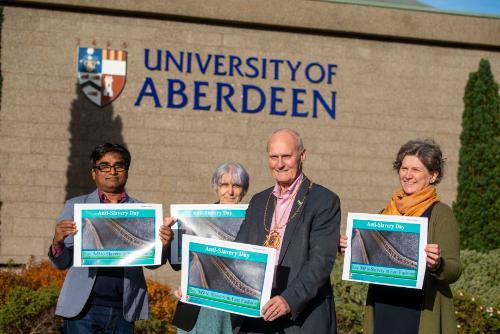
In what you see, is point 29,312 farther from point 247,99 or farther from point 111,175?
point 247,99

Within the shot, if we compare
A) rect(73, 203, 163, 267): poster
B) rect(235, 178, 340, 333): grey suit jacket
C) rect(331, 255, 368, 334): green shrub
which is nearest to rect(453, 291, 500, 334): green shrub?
rect(331, 255, 368, 334): green shrub

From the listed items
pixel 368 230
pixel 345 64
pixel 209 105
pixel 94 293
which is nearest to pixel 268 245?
pixel 368 230

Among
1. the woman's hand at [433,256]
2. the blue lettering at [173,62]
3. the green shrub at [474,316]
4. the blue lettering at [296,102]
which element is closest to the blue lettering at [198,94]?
the blue lettering at [173,62]

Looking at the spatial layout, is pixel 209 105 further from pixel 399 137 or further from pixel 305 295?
pixel 305 295

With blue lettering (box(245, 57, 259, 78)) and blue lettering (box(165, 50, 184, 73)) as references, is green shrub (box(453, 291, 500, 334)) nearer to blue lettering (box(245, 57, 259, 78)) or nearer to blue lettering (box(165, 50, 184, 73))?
blue lettering (box(245, 57, 259, 78))

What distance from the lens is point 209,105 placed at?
39.3ft

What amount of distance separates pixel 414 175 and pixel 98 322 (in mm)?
2091

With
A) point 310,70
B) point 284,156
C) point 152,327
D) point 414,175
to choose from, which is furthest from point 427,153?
point 310,70

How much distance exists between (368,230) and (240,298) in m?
0.87

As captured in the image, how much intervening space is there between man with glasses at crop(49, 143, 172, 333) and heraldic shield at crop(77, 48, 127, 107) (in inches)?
284

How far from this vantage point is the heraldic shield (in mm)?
11484

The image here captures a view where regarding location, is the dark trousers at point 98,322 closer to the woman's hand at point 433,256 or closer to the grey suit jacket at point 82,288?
the grey suit jacket at point 82,288

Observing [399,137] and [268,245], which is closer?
[268,245]

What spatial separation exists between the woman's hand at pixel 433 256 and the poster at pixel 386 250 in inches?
1.2
